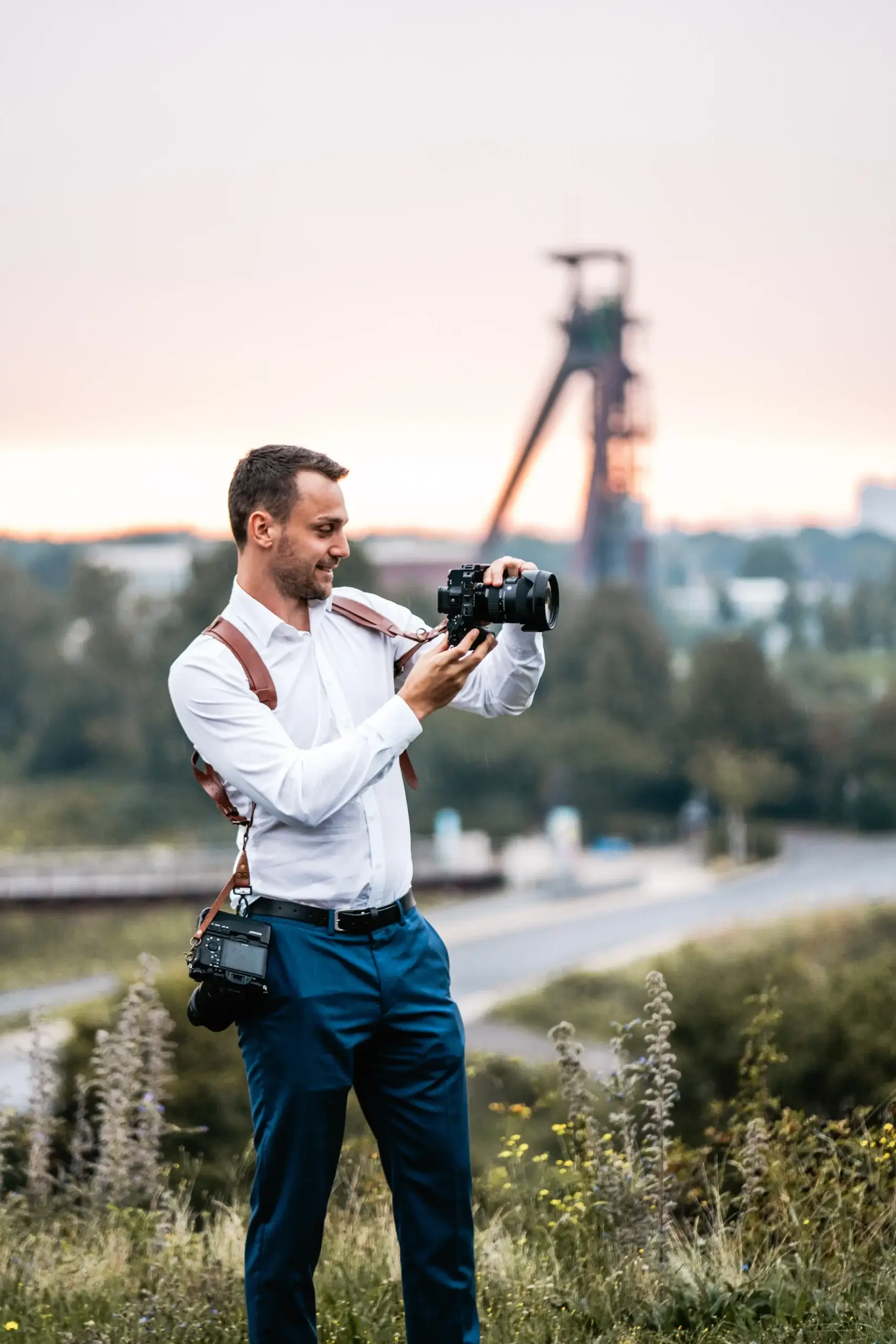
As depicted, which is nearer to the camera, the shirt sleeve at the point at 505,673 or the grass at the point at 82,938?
the shirt sleeve at the point at 505,673

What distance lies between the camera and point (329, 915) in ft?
7.50

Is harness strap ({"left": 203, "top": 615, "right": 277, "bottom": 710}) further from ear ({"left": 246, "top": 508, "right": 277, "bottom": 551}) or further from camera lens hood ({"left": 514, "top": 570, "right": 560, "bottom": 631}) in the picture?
camera lens hood ({"left": 514, "top": 570, "right": 560, "bottom": 631})

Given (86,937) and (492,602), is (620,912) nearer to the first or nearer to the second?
(86,937)

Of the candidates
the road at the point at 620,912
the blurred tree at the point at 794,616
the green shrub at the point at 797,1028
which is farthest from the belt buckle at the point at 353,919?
the blurred tree at the point at 794,616

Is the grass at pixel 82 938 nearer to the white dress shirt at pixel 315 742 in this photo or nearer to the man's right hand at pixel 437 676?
the white dress shirt at pixel 315 742

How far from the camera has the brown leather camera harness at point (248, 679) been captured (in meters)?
2.29

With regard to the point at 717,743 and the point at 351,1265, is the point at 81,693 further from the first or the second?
the point at 351,1265

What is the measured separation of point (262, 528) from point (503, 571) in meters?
0.34

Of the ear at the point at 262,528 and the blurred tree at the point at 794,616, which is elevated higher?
the ear at the point at 262,528

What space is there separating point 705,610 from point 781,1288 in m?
57.2

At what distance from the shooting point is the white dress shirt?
219 cm

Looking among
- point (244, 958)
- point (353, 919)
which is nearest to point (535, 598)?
point (353, 919)

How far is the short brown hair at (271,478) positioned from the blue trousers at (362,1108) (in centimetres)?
56

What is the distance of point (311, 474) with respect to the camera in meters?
2.31
